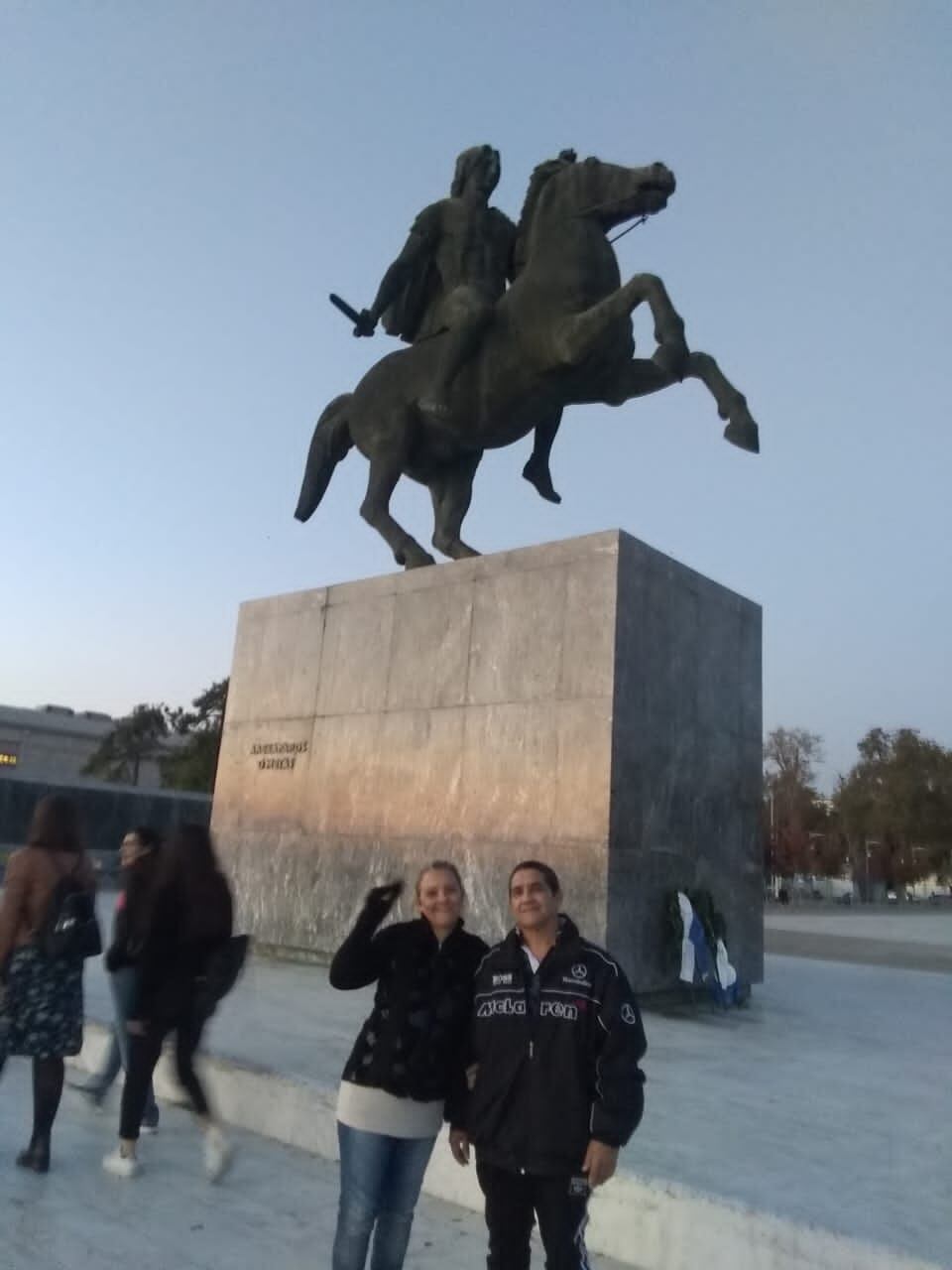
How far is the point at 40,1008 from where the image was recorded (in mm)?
4039

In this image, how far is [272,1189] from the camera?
383 centimetres

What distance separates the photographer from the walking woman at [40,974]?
4004mm

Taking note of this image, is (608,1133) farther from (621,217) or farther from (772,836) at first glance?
(772,836)

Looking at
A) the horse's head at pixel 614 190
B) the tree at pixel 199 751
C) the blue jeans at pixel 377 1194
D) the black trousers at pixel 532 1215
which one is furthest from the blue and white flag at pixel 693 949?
the tree at pixel 199 751

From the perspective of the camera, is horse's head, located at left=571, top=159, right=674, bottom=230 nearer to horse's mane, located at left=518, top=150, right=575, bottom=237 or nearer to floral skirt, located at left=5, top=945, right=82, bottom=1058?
horse's mane, located at left=518, top=150, right=575, bottom=237

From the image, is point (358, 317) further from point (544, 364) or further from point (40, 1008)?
Result: point (40, 1008)

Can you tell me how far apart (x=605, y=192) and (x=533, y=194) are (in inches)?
35.4

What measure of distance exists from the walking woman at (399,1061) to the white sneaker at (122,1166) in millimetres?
1528

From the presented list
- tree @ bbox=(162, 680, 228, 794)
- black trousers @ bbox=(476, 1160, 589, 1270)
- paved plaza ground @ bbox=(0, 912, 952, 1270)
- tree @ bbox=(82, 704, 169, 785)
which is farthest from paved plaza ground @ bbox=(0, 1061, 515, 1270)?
tree @ bbox=(82, 704, 169, 785)

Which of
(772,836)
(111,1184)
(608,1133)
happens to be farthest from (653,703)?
(772,836)

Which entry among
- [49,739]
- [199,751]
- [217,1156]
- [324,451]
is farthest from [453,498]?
[49,739]

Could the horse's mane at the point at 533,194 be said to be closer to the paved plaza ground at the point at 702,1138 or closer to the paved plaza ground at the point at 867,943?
the paved plaza ground at the point at 702,1138

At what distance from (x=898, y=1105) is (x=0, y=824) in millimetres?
27073

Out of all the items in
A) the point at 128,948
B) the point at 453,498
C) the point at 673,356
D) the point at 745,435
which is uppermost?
the point at 673,356
